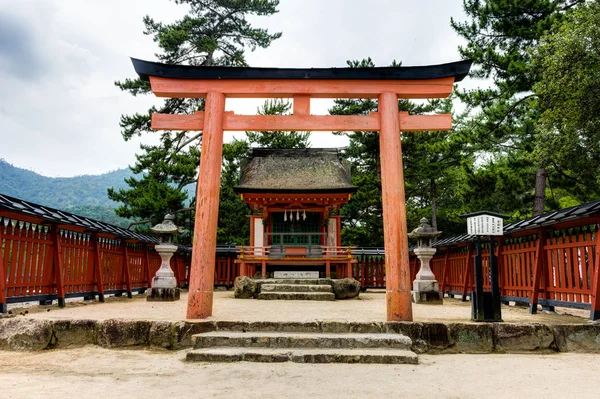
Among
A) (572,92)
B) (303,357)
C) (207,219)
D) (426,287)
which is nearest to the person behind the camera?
(303,357)

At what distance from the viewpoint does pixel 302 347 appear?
5363mm

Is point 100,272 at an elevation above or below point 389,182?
below

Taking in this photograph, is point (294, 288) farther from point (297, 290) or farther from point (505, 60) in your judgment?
point (505, 60)

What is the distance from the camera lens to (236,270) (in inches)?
726

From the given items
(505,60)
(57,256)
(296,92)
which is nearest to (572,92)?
(505,60)

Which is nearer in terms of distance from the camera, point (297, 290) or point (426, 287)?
point (426, 287)

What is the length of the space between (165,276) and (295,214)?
24.2 feet

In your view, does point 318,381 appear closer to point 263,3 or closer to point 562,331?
point 562,331

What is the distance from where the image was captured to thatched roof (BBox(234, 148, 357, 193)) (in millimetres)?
16172

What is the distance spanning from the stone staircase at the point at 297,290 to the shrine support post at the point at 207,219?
18.7 feet

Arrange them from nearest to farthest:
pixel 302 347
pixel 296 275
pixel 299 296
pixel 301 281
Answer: pixel 302 347
pixel 299 296
pixel 301 281
pixel 296 275

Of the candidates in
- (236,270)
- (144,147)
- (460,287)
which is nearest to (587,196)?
(460,287)

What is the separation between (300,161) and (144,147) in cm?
832

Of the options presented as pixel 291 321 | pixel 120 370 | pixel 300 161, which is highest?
pixel 300 161
